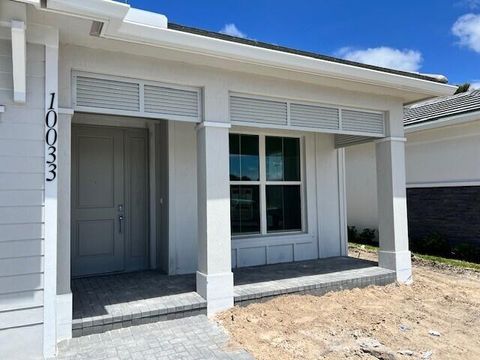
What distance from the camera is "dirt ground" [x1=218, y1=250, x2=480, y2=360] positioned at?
12.2ft

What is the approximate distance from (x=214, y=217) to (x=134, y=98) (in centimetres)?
170

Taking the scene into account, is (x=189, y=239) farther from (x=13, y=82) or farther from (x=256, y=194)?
(x=13, y=82)

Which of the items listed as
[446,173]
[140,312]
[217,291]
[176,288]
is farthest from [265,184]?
[446,173]

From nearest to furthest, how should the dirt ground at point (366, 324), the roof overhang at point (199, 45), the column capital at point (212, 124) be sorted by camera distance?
1. the roof overhang at point (199, 45)
2. the dirt ground at point (366, 324)
3. the column capital at point (212, 124)

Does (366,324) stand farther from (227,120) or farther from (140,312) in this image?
(227,120)

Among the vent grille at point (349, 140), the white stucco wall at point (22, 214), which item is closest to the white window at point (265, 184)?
the vent grille at point (349, 140)

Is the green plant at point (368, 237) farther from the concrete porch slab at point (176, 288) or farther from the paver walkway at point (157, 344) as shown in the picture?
the paver walkway at point (157, 344)

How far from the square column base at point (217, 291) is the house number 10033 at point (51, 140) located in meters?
2.12

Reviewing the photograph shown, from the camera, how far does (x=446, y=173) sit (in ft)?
29.5

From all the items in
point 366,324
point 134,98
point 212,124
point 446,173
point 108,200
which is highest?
point 134,98

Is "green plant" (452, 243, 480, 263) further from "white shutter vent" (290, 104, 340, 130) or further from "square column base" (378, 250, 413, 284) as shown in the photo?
"white shutter vent" (290, 104, 340, 130)

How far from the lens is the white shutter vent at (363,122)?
5.85 m

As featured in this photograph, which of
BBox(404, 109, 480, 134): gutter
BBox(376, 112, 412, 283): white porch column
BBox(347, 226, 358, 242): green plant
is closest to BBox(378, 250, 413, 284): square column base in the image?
BBox(376, 112, 412, 283): white porch column

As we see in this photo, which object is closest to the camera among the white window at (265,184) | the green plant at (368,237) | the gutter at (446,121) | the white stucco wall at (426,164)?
the white window at (265,184)
